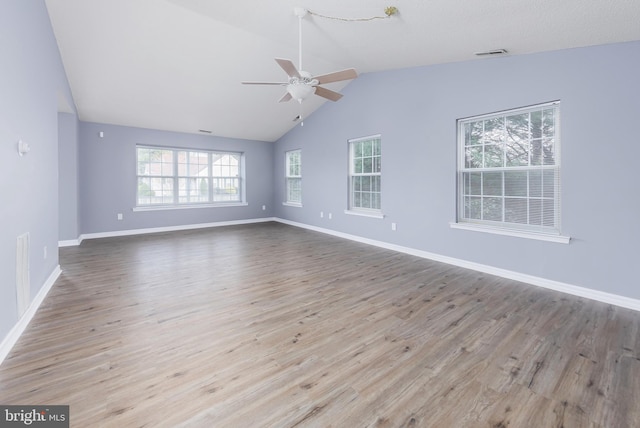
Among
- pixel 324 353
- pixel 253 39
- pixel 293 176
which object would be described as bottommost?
pixel 324 353

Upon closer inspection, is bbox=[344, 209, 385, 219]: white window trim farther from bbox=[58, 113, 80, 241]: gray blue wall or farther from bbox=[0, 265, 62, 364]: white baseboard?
bbox=[58, 113, 80, 241]: gray blue wall

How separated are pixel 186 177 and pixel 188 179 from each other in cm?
7

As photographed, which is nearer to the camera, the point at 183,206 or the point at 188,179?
the point at 183,206

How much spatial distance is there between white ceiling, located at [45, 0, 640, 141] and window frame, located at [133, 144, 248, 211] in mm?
1293

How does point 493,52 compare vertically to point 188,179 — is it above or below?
above

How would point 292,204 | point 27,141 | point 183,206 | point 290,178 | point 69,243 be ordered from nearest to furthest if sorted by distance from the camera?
point 27,141, point 69,243, point 183,206, point 292,204, point 290,178

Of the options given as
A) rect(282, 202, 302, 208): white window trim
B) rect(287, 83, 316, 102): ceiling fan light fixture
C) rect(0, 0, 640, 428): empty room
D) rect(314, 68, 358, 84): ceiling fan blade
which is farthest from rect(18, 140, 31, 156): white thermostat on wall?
rect(282, 202, 302, 208): white window trim

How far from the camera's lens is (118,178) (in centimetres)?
639

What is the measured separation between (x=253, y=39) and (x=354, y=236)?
12.4 ft

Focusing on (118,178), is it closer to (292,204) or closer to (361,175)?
(292,204)

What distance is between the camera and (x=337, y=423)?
1437mm

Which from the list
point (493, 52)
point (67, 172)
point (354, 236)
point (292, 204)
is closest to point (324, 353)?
point (493, 52)

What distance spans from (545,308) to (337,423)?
2.45 metres

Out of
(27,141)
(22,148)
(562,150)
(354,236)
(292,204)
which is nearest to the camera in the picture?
(22,148)
